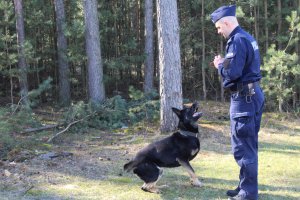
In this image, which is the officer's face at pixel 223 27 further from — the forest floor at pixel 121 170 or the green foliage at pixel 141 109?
the green foliage at pixel 141 109

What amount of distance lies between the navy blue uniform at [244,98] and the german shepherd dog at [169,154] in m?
1.02

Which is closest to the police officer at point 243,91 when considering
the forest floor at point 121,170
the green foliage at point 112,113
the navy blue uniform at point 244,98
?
the navy blue uniform at point 244,98

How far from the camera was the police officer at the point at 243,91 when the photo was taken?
4875 millimetres

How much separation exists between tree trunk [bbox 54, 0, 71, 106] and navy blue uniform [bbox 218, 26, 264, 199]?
13488mm

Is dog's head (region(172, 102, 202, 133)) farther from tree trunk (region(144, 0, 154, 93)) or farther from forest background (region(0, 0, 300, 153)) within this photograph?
tree trunk (region(144, 0, 154, 93))

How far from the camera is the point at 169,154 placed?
233 inches

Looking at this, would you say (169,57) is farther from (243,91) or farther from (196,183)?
(243,91)

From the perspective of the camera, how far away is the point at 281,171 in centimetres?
712

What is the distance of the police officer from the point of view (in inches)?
192

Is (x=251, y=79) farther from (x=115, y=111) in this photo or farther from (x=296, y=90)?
(x=296, y=90)

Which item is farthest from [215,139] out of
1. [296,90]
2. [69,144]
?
[296,90]

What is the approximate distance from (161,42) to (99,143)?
10.5 ft

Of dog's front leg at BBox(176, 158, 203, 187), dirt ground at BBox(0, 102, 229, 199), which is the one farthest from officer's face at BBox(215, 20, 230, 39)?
dirt ground at BBox(0, 102, 229, 199)

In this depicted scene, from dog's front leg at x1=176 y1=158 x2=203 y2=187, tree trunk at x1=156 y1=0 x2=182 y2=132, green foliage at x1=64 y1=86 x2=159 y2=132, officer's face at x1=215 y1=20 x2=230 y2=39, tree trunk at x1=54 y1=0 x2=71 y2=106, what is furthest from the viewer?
tree trunk at x1=54 y1=0 x2=71 y2=106
